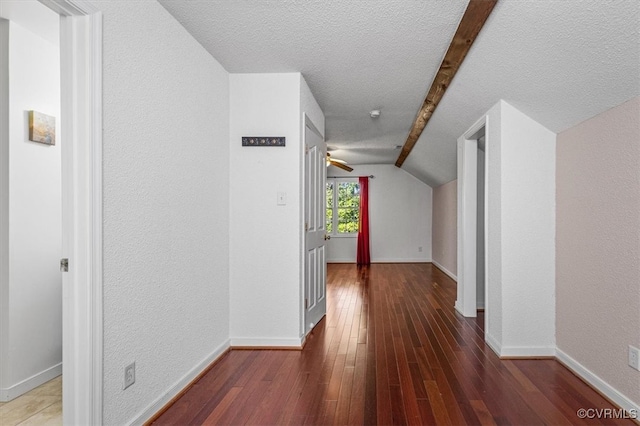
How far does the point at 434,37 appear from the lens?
2.65 m

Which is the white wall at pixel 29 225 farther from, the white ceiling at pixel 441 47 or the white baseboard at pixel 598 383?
the white baseboard at pixel 598 383

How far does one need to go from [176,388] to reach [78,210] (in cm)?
131

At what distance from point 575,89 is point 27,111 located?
342cm

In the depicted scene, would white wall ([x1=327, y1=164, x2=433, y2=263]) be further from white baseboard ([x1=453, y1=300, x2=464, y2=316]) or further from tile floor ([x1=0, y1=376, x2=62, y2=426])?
tile floor ([x1=0, y1=376, x2=62, y2=426])

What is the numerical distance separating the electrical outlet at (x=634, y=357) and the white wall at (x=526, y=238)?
90 centimetres

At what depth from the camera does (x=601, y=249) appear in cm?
246

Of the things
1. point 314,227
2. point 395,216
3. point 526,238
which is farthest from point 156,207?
point 395,216

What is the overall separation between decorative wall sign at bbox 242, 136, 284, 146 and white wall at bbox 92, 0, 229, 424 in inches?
11.6

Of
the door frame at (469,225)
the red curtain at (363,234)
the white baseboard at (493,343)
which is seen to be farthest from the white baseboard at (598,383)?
the red curtain at (363,234)

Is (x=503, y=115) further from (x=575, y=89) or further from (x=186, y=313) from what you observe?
(x=186, y=313)

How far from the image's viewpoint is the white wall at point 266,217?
10.9ft

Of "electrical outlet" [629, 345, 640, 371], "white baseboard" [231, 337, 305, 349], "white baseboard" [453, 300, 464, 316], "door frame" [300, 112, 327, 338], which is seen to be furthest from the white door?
"electrical outlet" [629, 345, 640, 371]

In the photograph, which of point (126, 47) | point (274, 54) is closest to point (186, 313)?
point (126, 47)

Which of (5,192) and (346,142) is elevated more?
(346,142)
